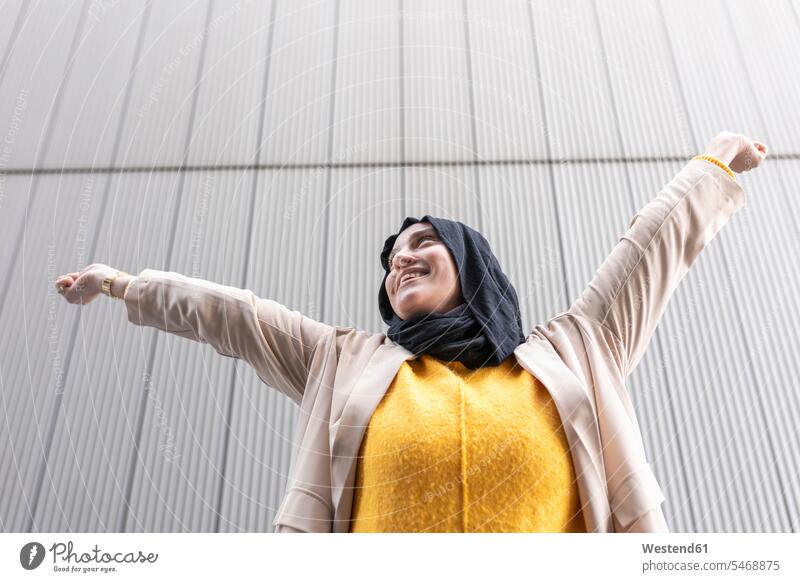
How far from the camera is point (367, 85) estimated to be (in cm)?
83

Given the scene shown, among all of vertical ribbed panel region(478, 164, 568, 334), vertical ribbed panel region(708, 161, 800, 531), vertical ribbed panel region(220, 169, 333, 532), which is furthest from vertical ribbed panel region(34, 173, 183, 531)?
vertical ribbed panel region(708, 161, 800, 531)

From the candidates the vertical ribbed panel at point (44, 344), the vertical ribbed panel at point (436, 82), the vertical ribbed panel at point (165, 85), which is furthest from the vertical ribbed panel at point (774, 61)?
the vertical ribbed panel at point (44, 344)

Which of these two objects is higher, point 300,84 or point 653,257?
point 300,84

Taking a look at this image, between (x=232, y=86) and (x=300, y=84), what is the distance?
93 millimetres

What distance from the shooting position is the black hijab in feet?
1.73

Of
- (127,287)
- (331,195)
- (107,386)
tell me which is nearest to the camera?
(127,287)

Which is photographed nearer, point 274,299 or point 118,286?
point 118,286

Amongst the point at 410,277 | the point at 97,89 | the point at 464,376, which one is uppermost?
the point at 97,89

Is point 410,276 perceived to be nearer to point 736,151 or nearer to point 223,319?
point 223,319

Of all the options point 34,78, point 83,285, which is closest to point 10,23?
point 34,78

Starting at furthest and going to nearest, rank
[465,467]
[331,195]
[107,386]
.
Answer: [331,195]
[107,386]
[465,467]

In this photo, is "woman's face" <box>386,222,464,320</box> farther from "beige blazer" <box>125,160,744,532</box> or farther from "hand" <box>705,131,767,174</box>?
"hand" <box>705,131,767,174</box>

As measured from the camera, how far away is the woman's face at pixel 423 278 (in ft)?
1.83
